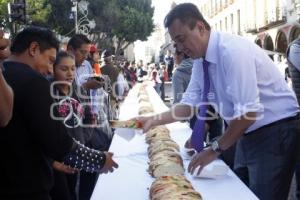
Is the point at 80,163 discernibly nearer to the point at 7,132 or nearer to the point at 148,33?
the point at 7,132

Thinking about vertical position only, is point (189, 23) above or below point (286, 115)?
above

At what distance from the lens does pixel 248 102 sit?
2584 millimetres

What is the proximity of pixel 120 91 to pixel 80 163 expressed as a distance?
6.83 meters

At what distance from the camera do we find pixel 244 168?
3141 millimetres

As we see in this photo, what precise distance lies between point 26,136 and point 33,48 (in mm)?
497

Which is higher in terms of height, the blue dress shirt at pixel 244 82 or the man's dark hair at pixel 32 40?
the man's dark hair at pixel 32 40

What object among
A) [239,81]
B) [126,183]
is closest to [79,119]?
[126,183]

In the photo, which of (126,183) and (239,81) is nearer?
(239,81)

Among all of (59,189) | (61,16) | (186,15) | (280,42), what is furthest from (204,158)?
(61,16)

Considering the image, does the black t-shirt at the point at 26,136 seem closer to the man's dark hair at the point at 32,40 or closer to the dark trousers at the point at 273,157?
the man's dark hair at the point at 32,40

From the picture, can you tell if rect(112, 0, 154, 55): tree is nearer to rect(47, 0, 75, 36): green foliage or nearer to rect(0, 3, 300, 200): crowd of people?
rect(47, 0, 75, 36): green foliage

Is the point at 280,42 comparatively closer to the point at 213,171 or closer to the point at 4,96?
the point at 213,171

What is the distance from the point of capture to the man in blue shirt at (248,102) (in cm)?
260

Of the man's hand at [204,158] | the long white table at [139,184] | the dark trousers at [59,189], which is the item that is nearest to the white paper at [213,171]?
the long white table at [139,184]
